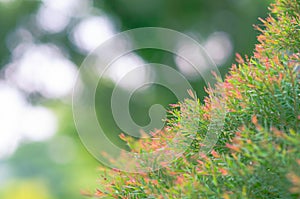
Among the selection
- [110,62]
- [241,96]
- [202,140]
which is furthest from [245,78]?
[110,62]

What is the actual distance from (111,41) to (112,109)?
146cm

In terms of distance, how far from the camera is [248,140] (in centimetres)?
192

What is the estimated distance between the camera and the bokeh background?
7.21m

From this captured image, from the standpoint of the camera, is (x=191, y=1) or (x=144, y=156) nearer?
(x=144, y=156)

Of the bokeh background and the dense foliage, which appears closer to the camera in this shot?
the dense foliage

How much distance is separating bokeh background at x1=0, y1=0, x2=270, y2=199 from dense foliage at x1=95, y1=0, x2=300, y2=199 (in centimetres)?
438

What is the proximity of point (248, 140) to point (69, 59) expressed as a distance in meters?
7.74

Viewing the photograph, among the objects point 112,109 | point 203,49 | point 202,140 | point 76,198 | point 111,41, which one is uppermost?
point 111,41

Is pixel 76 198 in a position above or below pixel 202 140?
above

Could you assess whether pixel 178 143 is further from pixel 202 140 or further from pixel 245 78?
pixel 245 78

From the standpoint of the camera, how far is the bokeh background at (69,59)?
721cm

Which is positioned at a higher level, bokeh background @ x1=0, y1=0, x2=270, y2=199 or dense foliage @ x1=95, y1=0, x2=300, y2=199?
bokeh background @ x1=0, y1=0, x2=270, y2=199

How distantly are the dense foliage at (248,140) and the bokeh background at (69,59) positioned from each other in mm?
4384

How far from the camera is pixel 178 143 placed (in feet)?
8.05
